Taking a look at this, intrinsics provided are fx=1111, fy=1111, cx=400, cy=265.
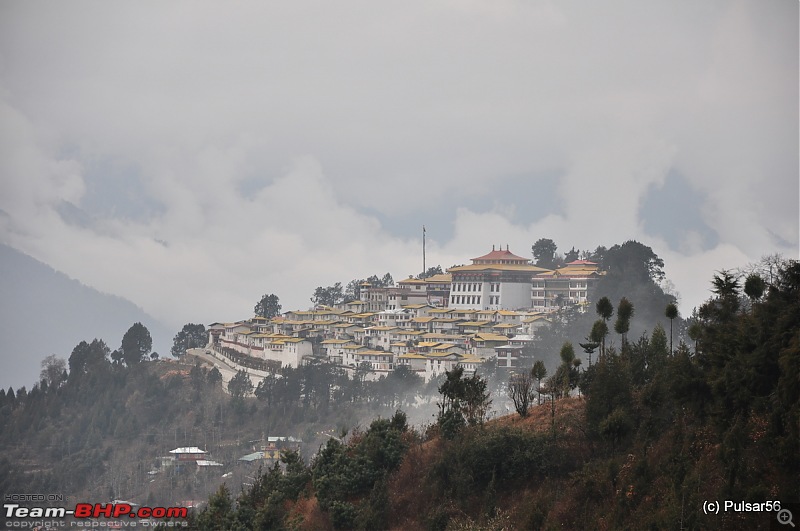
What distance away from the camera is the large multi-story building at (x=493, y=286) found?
75.2m

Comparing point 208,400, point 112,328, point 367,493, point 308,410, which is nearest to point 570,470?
point 367,493

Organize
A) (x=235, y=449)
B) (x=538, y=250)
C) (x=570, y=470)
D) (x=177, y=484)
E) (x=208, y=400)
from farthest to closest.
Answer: (x=538, y=250) < (x=208, y=400) < (x=235, y=449) < (x=177, y=484) < (x=570, y=470)

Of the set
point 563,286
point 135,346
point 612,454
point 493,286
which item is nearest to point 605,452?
point 612,454

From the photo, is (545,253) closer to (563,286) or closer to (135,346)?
(563,286)

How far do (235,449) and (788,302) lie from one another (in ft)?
158

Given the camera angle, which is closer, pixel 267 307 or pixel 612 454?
pixel 612 454

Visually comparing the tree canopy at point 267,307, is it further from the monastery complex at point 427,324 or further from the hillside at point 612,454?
the hillside at point 612,454

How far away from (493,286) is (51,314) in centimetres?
9610

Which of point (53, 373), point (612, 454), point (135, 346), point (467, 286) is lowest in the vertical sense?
point (612, 454)

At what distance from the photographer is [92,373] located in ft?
253

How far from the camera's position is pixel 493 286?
7594cm

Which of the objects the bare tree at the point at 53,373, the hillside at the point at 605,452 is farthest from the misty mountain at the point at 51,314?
the hillside at the point at 605,452

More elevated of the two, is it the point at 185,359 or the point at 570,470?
the point at 185,359

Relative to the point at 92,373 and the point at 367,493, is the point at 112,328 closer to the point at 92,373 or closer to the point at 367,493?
the point at 92,373
